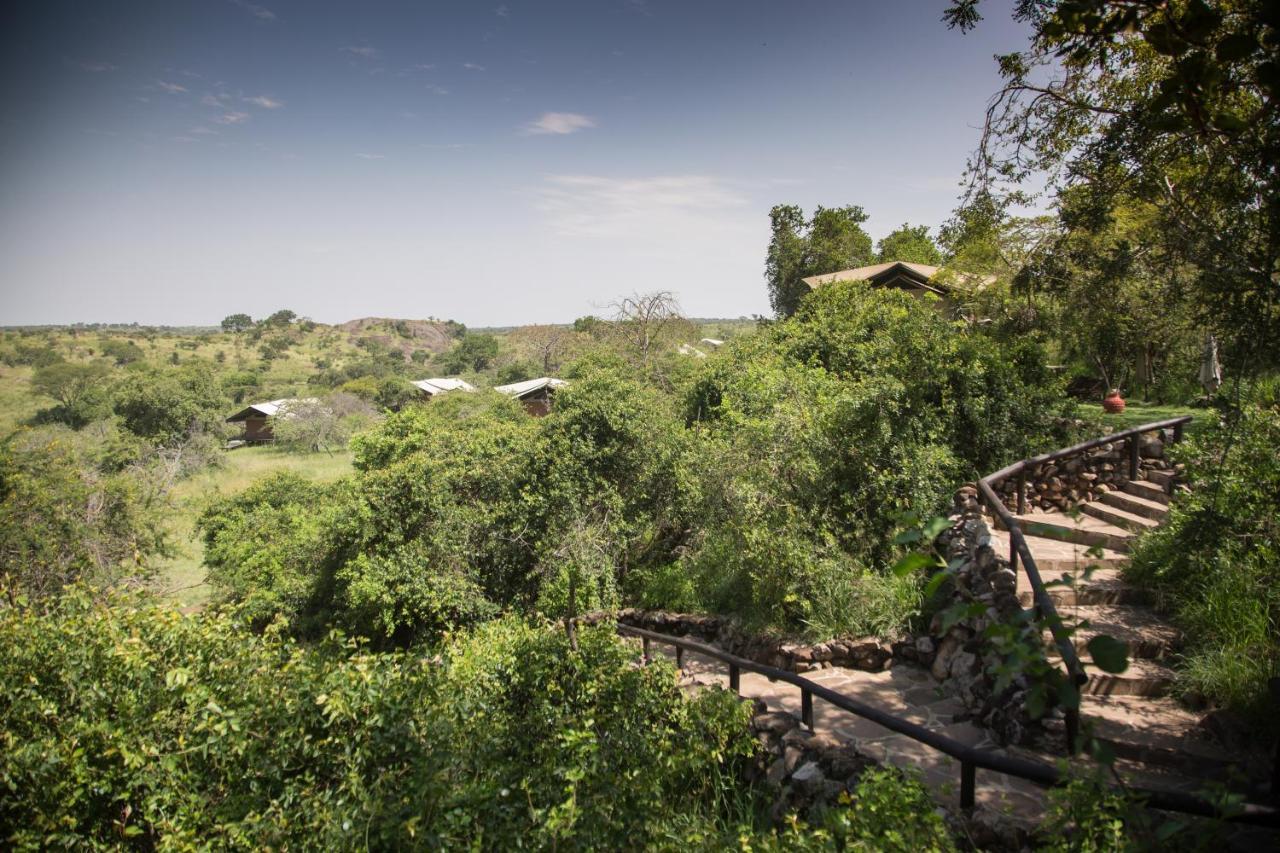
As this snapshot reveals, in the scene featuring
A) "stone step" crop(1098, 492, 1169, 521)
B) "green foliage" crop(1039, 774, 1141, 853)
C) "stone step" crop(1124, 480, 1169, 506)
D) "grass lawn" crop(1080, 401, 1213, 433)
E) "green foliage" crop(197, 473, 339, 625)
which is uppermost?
"grass lawn" crop(1080, 401, 1213, 433)

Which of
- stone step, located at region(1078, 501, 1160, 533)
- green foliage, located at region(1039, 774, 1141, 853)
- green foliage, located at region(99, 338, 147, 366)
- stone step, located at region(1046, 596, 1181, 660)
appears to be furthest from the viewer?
green foliage, located at region(99, 338, 147, 366)

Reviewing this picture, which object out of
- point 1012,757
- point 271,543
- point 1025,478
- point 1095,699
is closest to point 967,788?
point 1012,757

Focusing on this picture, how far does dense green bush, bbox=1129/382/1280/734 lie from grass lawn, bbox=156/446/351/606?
23418 mm

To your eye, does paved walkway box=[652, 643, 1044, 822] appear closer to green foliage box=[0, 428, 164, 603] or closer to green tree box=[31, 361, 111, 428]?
green foliage box=[0, 428, 164, 603]

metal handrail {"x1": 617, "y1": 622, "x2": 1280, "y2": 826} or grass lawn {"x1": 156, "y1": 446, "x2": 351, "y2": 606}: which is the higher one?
metal handrail {"x1": 617, "y1": 622, "x2": 1280, "y2": 826}

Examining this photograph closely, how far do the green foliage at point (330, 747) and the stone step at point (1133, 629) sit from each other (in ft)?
11.0

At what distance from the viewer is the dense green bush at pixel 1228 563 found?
16.2 ft

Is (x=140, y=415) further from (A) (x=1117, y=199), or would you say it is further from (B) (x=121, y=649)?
(A) (x=1117, y=199)

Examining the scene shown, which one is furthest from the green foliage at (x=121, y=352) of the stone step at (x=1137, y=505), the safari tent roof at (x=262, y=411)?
the stone step at (x=1137, y=505)

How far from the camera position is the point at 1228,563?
573cm

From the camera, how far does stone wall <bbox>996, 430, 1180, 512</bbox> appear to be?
9.20m

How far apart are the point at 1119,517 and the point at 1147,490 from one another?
0.95 metres

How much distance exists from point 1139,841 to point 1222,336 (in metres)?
4.32

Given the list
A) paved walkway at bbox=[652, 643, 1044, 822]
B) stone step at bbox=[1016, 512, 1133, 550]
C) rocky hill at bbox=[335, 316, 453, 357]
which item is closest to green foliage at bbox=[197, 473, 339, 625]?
paved walkway at bbox=[652, 643, 1044, 822]
